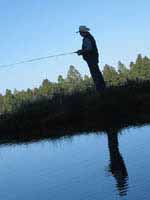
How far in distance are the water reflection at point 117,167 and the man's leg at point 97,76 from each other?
19.2ft

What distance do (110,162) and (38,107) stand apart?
804 cm

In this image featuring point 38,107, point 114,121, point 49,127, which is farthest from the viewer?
point 38,107

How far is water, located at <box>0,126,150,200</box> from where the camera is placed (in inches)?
202

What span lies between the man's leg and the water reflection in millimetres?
5854

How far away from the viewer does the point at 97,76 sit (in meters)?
14.7

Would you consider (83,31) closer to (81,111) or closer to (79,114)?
(81,111)

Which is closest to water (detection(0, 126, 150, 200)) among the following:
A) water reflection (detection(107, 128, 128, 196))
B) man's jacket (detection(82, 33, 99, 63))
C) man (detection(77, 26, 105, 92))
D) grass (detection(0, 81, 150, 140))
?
water reflection (detection(107, 128, 128, 196))

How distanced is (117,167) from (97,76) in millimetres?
8647

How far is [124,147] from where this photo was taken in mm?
7359

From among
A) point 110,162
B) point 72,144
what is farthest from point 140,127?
point 110,162

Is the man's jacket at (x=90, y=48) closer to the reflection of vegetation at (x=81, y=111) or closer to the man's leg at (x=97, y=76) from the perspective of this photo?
the man's leg at (x=97, y=76)

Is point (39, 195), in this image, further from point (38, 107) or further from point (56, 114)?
point (38, 107)

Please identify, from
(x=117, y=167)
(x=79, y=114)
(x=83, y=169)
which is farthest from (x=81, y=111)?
(x=117, y=167)

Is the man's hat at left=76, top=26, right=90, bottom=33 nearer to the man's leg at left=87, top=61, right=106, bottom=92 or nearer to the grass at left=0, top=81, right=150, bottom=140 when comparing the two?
the man's leg at left=87, top=61, right=106, bottom=92
